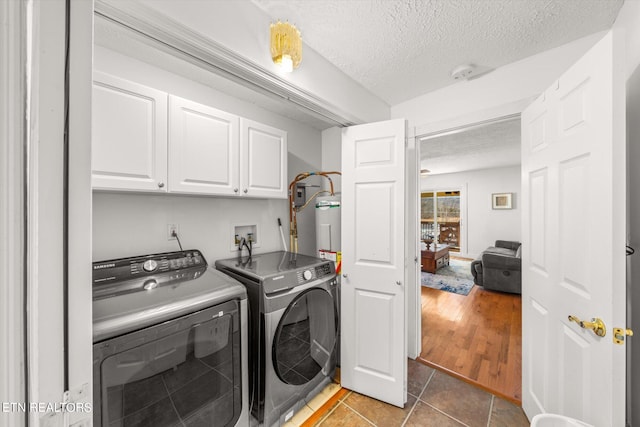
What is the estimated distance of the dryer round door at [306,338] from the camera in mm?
1520

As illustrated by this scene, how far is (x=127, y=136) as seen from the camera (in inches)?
50.4

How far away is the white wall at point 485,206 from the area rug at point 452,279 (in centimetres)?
109

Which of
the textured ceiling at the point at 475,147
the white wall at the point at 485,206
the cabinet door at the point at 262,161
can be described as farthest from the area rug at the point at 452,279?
the cabinet door at the point at 262,161

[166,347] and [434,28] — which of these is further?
[434,28]

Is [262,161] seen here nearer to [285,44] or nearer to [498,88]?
[285,44]

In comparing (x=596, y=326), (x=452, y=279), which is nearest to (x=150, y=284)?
(x=596, y=326)

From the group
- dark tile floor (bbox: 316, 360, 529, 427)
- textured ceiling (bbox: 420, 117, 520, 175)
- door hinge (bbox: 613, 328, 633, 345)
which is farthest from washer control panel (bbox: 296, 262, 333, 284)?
textured ceiling (bbox: 420, 117, 520, 175)

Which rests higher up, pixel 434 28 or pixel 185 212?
pixel 434 28

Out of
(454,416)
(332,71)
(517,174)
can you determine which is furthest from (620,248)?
(517,174)

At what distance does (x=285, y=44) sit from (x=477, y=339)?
317cm

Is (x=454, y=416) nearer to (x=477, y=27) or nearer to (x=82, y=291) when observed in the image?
(x=82, y=291)

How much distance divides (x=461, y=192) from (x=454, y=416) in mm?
6217

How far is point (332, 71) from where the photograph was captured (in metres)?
1.67

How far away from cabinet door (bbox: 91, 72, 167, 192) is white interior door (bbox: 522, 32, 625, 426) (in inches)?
83.4
